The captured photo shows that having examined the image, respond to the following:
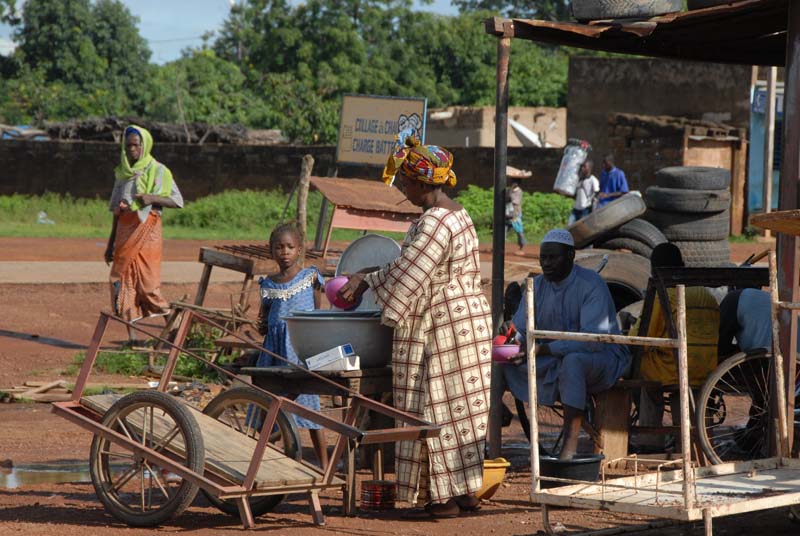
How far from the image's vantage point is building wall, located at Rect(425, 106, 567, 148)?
105ft

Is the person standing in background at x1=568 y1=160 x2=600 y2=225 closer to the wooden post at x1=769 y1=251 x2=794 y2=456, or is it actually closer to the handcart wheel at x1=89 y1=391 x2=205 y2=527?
the wooden post at x1=769 y1=251 x2=794 y2=456

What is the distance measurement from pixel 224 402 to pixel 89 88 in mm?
41650

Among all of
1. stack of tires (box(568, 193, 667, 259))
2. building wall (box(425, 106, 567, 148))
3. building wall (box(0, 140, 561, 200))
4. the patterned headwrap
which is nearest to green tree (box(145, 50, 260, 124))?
building wall (box(425, 106, 567, 148))

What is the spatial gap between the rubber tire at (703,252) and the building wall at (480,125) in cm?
1934

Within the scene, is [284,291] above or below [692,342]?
above

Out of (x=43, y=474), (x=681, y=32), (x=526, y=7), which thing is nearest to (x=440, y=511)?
(x=43, y=474)

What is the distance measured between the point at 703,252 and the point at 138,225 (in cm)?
526

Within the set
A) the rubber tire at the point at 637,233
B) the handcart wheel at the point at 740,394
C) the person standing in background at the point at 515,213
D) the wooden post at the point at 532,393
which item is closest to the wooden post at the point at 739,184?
the person standing in background at the point at 515,213

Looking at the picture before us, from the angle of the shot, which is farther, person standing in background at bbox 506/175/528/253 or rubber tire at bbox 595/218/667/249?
person standing in background at bbox 506/175/528/253

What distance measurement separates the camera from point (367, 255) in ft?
23.2

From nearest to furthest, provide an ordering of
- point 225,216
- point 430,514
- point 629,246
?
point 430,514
point 629,246
point 225,216

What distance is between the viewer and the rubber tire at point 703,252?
11.8 metres

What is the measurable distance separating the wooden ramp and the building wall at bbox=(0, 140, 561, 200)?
19.1 m

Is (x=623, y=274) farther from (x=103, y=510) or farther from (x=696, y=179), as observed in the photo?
(x=103, y=510)
